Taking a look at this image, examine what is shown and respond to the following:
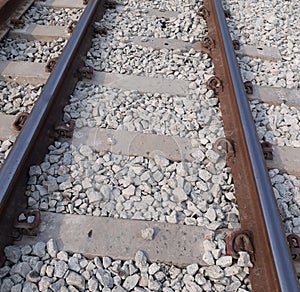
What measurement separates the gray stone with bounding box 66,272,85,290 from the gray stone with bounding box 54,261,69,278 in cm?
4

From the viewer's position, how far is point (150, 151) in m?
2.59

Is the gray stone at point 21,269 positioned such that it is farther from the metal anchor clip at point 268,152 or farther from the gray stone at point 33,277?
the metal anchor clip at point 268,152

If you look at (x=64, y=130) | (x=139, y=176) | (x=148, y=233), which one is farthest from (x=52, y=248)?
(x=64, y=130)

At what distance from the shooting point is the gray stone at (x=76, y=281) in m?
1.84

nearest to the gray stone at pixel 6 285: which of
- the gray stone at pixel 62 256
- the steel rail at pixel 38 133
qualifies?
the steel rail at pixel 38 133

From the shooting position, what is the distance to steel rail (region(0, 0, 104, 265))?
6.67 ft

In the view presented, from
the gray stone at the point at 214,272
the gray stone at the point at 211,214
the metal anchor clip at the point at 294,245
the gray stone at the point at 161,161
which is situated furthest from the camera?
the gray stone at the point at 161,161

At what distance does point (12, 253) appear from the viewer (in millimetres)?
1933

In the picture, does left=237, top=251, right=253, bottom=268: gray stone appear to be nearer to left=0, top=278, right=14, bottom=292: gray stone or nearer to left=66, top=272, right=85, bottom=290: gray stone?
left=66, top=272, right=85, bottom=290: gray stone

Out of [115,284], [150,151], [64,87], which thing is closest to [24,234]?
[115,284]

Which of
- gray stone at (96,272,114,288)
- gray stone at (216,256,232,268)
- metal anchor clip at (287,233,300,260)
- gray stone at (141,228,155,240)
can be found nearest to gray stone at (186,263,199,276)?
gray stone at (216,256,232,268)

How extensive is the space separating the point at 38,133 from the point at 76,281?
0.97 meters

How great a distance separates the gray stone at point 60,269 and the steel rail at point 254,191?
907 millimetres

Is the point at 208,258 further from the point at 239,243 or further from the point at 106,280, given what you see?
the point at 106,280
